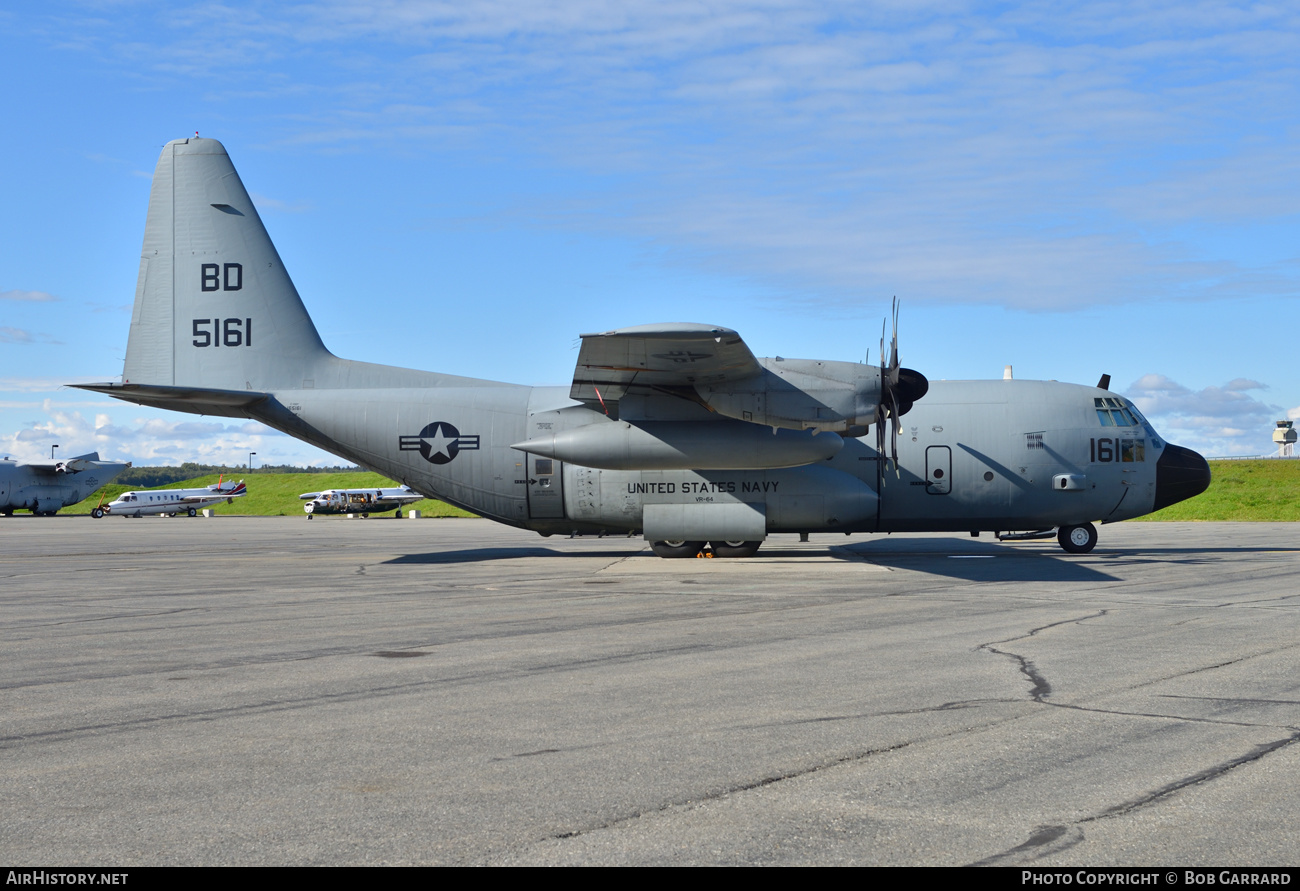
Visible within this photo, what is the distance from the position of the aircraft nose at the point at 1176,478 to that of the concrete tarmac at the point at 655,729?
913cm

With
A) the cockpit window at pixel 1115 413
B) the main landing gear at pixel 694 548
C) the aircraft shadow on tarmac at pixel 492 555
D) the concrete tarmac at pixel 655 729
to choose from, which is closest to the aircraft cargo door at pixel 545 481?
the aircraft shadow on tarmac at pixel 492 555

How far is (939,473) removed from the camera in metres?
24.4

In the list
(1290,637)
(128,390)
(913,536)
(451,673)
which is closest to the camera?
(451,673)

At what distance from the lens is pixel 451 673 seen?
9.53m

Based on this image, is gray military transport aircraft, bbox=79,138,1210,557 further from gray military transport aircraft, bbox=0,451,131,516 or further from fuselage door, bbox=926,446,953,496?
gray military transport aircraft, bbox=0,451,131,516

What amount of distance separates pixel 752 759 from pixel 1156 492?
22.4 meters

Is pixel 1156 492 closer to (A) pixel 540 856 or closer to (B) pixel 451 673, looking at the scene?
(B) pixel 451 673

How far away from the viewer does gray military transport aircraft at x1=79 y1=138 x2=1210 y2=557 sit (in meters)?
24.0

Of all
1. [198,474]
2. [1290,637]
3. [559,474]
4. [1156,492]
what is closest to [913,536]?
[1156,492]

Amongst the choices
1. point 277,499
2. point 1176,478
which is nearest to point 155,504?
point 277,499

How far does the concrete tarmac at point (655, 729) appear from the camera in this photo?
481cm

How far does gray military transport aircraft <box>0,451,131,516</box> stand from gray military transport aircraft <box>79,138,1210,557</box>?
5787 cm

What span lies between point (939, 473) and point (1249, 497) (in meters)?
43.6

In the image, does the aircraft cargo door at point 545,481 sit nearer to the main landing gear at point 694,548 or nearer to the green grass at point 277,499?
the main landing gear at point 694,548
